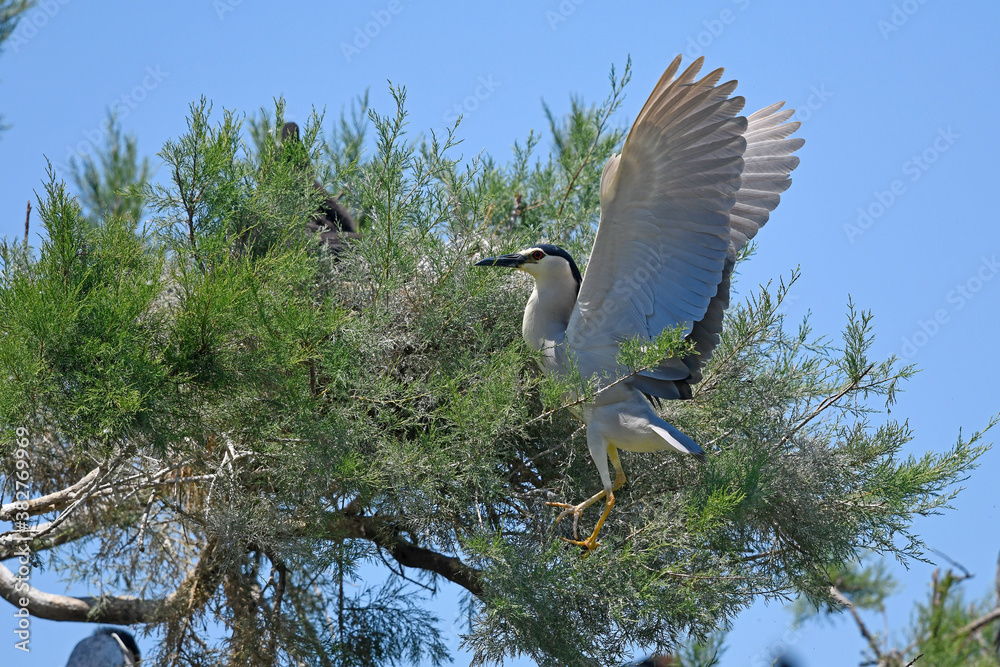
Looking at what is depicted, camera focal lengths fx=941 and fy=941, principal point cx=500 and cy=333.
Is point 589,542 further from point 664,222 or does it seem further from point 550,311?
point 664,222

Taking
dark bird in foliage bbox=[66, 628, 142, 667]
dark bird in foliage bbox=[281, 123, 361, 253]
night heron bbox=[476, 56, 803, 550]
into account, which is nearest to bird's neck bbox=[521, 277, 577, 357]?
night heron bbox=[476, 56, 803, 550]

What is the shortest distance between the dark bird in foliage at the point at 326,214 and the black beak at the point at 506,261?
52 cm

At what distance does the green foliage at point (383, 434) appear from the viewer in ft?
→ 7.36

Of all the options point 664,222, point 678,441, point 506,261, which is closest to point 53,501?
point 506,261

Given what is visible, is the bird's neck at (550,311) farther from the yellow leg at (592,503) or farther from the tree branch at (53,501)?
the tree branch at (53,501)

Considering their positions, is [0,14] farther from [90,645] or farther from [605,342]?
[605,342]

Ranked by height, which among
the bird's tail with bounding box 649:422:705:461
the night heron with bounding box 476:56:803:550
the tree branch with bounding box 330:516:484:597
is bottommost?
the bird's tail with bounding box 649:422:705:461

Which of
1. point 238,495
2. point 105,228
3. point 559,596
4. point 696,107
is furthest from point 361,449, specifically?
point 696,107

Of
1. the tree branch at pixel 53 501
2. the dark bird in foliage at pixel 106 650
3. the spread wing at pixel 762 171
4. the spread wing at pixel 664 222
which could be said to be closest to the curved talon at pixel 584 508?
the spread wing at pixel 664 222

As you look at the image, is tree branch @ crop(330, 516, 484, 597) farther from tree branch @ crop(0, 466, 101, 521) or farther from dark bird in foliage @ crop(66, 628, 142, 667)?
dark bird in foliage @ crop(66, 628, 142, 667)

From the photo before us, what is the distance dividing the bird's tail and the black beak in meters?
0.61

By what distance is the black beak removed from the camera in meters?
2.71

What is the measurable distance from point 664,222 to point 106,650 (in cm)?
221

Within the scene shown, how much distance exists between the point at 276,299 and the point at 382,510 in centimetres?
64
